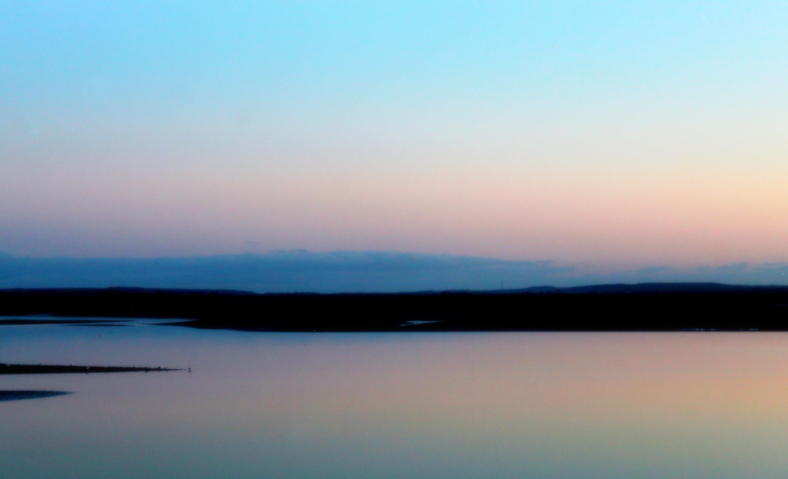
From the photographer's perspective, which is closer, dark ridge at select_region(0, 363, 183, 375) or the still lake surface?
the still lake surface

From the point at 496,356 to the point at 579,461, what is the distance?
13.8 metres

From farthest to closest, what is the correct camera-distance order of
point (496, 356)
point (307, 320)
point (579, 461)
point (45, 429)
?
point (307, 320) → point (496, 356) → point (45, 429) → point (579, 461)

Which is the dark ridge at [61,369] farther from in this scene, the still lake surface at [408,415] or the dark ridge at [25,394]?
the dark ridge at [25,394]

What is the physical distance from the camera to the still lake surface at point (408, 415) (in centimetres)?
1279

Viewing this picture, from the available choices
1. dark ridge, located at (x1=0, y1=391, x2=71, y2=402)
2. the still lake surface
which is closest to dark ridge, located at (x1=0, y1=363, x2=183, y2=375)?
the still lake surface

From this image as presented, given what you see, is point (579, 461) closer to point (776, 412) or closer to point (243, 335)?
point (776, 412)

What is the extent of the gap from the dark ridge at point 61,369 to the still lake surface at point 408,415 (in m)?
0.80

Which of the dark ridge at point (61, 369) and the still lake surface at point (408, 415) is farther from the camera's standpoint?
the dark ridge at point (61, 369)

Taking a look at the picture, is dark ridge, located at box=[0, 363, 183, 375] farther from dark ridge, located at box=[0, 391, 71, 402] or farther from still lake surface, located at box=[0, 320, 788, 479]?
dark ridge, located at box=[0, 391, 71, 402]

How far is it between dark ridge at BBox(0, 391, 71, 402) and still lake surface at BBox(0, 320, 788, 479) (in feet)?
1.68

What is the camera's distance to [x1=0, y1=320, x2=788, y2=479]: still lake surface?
42.0 feet

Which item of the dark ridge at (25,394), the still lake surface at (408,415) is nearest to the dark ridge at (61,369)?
the still lake surface at (408,415)

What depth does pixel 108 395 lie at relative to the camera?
18953mm

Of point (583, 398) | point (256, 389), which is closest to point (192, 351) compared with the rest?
point (256, 389)
